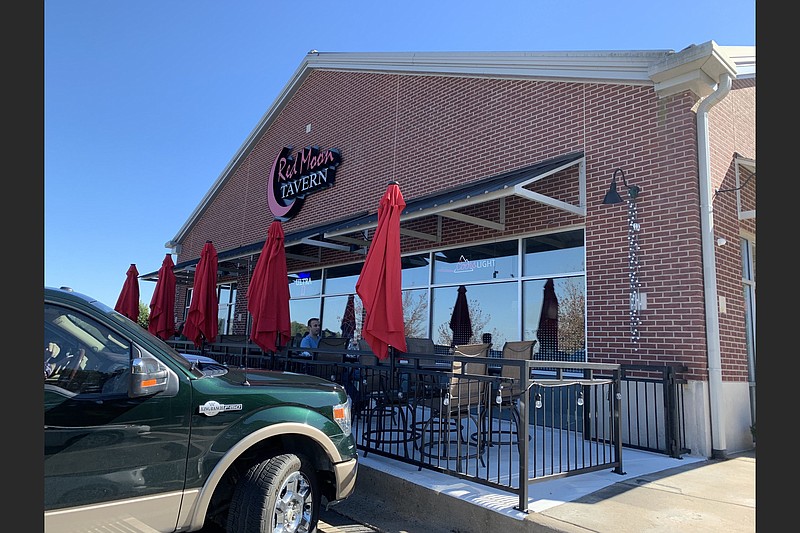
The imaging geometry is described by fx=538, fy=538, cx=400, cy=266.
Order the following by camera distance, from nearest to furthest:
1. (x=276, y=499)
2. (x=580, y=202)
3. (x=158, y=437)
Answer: (x=158, y=437), (x=276, y=499), (x=580, y=202)

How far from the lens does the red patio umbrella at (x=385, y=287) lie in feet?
18.1

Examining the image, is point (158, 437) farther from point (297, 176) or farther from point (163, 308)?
point (297, 176)

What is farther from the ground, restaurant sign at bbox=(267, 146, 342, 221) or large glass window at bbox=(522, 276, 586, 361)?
restaurant sign at bbox=(267, 146, 342, 221)

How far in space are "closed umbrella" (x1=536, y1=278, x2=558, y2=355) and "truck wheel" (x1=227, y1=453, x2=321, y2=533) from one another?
515 cm

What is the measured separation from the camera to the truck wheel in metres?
3.35

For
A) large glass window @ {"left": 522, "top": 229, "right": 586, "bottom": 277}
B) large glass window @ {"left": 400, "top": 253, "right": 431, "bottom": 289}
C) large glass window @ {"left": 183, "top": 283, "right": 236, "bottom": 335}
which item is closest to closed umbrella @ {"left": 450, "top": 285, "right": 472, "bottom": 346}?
large glass window @ {"left": 400, "top": 253, "right": 431, "bottom": 289}

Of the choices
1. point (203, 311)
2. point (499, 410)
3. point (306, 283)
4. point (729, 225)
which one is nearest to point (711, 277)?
point (729, 225)

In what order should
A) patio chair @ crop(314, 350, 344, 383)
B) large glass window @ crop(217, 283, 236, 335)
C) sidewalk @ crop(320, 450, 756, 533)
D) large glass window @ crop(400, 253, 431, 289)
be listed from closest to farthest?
sidewalk @ crop(320, 450, 756, 533), patio chair @ crop(314, 350, 344, 383), large glass window @ crop(400, 253, 431, 289), large glass window @ crop(217, 283, 236, 335)

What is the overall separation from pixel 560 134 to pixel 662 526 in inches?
232

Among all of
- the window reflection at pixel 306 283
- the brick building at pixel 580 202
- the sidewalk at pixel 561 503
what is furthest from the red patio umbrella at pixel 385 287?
the window reflection at pixel 306 283

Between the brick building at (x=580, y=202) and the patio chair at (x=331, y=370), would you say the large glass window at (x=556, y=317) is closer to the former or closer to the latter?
the brick building at (x=580, y=202)

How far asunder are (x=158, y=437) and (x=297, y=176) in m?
11.9

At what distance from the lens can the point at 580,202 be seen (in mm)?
7688

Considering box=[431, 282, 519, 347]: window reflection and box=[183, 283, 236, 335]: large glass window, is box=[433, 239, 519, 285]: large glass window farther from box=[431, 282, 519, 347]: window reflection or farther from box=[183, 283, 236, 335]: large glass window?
box=[183, 283, 236, 335]: large glass window
